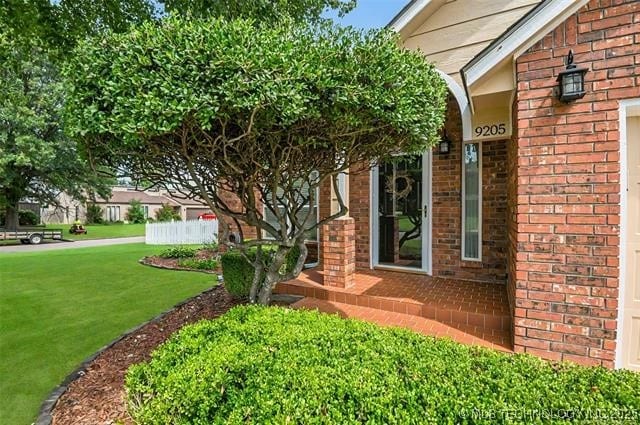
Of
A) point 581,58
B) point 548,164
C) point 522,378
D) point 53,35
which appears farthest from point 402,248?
point 53,35

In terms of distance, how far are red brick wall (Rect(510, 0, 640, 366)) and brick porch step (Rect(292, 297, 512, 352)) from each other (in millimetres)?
368

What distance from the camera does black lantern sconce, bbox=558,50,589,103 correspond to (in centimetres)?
309

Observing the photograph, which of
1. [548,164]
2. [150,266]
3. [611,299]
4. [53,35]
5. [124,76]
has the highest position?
[53,35]

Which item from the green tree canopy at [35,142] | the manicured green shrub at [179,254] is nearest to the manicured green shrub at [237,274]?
the manicured green shrub at [179,254]

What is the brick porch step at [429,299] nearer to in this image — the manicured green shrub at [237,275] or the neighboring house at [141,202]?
the manicured green shrub at [237,275]

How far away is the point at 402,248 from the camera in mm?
6809

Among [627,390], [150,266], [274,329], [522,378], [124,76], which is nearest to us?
[627,390]

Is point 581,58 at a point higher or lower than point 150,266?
higher

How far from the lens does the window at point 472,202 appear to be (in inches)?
229

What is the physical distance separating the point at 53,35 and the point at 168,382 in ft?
22.9

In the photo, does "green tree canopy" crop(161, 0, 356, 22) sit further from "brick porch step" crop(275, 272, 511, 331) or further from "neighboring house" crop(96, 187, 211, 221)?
"neighboring house" crop(96, 187, 211, 221)

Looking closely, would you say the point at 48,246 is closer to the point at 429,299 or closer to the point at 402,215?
the point at 402,215

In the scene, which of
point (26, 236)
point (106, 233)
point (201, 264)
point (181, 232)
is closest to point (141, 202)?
point (106, 233)

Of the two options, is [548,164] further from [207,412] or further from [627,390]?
[207,412]
